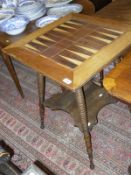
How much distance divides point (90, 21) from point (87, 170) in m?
0.78

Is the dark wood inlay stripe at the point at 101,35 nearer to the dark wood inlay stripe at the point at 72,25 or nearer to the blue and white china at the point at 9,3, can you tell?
the dark wood inlay stripe at the point at 72,25

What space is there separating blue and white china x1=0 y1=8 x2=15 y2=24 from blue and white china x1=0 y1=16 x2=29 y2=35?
5 centimetres

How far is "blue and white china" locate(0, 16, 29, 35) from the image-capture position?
1511mm

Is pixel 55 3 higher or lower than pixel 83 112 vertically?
higher

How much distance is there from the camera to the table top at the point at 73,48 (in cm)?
102

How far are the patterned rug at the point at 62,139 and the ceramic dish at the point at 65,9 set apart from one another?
0.58 m

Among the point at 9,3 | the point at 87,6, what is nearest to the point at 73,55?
the point at 87,6

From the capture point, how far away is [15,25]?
60.9 inches

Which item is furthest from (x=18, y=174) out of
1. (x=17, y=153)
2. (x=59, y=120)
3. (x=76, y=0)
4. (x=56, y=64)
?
(x=76, y=0)

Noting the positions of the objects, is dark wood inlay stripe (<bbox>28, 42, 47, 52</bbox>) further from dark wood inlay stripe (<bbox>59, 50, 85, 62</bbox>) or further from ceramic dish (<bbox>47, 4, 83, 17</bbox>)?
ceramic dish (<bbox>47, 4, 83, 17</bbox>)

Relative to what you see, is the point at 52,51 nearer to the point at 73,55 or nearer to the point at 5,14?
the point at 73,55

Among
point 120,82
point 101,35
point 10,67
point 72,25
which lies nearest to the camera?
point 120,82

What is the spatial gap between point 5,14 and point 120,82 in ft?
3.55

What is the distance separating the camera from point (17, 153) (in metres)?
1.52
